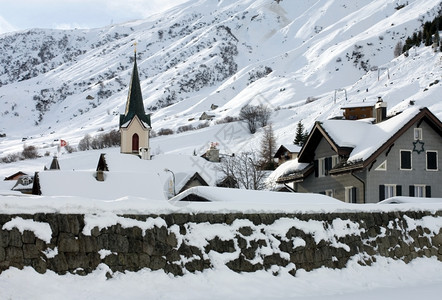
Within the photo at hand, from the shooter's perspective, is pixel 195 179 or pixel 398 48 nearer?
pixel 195 179

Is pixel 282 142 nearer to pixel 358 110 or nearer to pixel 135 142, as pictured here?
pixel 358 110

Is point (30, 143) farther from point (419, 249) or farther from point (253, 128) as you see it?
point (419, 249)

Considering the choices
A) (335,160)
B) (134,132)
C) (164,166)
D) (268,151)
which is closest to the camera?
(335,160)

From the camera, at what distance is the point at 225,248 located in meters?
15.0

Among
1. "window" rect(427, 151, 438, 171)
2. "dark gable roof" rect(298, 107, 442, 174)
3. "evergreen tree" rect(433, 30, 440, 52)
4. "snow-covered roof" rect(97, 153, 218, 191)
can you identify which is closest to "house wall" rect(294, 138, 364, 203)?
"dark gable roof" rect(298, 107, 442, 174)

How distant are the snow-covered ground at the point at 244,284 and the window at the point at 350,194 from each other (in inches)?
706

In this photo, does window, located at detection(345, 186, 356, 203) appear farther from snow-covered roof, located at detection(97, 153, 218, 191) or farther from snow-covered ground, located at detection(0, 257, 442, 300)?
snow-covered ground, located at detection(0, 257, 442, 300)

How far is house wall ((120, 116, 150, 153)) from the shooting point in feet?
233

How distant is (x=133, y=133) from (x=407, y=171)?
131 ft

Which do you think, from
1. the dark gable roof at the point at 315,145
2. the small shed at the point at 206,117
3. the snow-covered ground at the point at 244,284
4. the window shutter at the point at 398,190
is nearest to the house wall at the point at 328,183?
the dark gable roof at the point at 315,145

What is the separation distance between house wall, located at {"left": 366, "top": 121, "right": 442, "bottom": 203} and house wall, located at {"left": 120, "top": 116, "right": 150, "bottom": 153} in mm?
38769

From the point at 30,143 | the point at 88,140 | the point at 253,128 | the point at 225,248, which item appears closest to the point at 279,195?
the point at 225,248

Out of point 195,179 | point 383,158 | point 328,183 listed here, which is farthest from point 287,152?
point 383,158

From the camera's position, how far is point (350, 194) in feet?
122
